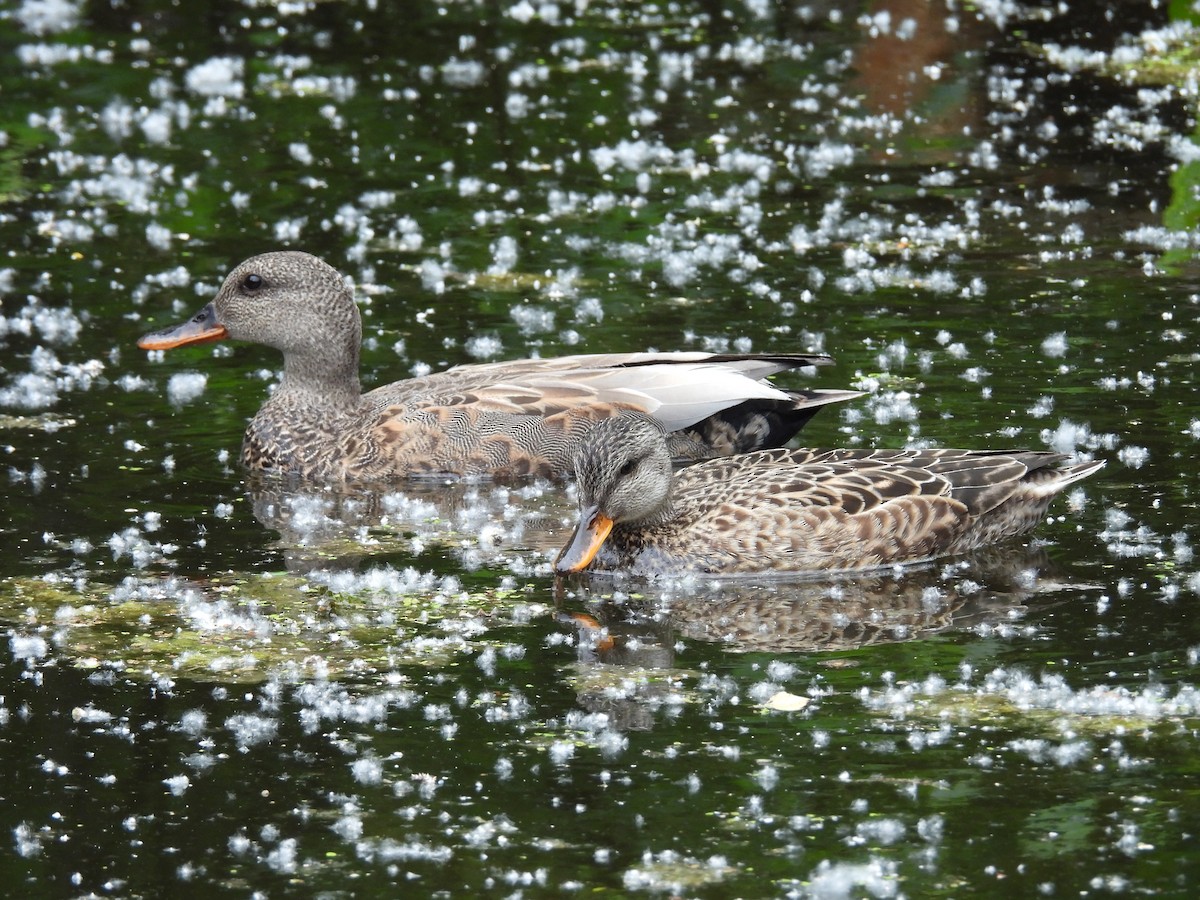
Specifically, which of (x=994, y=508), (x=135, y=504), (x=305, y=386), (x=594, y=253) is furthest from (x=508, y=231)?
(x=994, y=508)

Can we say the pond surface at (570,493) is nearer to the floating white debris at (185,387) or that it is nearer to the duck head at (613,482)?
the floating white debris at (185,387)

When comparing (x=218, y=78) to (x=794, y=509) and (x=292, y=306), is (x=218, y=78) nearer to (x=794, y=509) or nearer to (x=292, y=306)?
(x=292, y=306)

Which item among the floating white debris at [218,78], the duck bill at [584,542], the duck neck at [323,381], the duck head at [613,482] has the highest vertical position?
the floating white debris at [218,78]

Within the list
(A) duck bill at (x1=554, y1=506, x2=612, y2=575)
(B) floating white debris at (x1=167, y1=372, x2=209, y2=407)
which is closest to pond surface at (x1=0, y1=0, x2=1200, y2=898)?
(B) floating white debris at (x1=167, y1=372, x2=209, y2=407)

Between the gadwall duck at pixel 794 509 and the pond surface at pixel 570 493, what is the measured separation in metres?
0.19

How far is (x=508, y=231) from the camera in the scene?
1570 centimetres

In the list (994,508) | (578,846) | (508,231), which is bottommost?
(578,846)

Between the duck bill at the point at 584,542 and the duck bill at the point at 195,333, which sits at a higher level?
the duck bill at the point at 195,333

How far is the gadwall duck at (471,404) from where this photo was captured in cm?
1080

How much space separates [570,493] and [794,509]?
6.18ft

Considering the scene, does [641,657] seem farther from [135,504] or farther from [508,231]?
[508,231]

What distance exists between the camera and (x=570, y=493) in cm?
1080

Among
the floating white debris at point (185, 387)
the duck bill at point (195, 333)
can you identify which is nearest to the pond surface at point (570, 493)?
the floating white debris at point (185, 387)

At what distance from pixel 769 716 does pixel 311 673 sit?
76.5 inches
